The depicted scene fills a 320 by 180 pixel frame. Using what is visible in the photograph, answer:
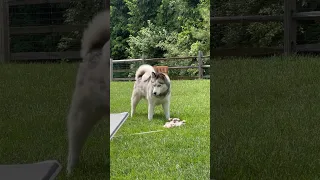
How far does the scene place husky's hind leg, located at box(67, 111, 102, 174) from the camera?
5.76ft

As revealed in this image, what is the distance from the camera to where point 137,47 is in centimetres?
234

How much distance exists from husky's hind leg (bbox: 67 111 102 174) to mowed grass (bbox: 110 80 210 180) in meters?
0.61

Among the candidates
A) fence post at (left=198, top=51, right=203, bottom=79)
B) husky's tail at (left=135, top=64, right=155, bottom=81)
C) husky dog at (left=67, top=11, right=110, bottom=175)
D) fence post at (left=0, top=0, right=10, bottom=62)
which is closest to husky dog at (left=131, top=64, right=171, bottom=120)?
husky's tail at (left=135, top=64, right=155, bottom=81)

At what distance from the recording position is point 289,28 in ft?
5.55

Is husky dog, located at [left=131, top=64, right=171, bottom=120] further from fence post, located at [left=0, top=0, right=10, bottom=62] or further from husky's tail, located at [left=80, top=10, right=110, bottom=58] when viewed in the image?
fence post, located at [left=0, top=0, right=10, bottom=62]

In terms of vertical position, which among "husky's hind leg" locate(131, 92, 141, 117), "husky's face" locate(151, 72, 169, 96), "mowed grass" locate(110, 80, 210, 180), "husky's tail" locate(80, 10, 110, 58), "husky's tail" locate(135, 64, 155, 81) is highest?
"husky's tail" locate(80, 10, 110, 58)

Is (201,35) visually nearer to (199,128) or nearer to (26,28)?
(199,128)

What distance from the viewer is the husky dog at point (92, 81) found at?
1718 millimetres

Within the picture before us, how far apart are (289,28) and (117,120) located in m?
1.20

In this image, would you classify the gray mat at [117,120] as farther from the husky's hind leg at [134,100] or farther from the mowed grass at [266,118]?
the mowed grass at [266,118]

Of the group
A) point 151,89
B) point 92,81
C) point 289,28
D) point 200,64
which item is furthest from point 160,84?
point 289,28

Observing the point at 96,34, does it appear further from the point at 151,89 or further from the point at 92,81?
the point at 151,89

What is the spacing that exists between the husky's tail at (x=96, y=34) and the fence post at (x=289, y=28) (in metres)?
0.72

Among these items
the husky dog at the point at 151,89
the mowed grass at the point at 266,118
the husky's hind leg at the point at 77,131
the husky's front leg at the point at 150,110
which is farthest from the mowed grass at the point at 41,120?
the husky's front leg at the point at 150,110
